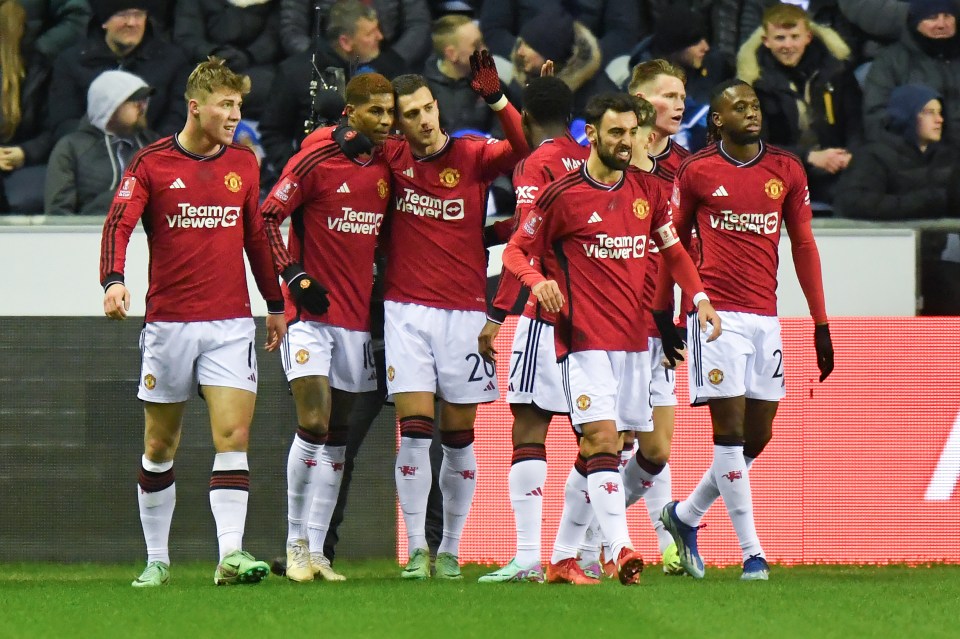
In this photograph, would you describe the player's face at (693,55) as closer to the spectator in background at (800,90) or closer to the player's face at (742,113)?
the spectator in background at (800,90)

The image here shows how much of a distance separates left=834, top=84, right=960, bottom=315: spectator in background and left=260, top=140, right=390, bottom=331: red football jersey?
13.2 ft

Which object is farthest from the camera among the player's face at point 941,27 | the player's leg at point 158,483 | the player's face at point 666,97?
the player's face at point 941,27

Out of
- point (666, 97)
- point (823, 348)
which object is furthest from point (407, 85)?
point (823, 348)

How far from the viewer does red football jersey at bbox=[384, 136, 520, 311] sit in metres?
7.59

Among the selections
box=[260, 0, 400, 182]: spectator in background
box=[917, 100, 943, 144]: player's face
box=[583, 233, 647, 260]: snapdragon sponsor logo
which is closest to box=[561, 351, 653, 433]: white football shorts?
box=[583, 233, 647, 260]: snapdragon sponsor logo

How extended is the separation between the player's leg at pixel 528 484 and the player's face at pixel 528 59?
3.92m

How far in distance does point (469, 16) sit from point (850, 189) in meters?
2.80

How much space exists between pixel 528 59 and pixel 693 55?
1093 millimetres

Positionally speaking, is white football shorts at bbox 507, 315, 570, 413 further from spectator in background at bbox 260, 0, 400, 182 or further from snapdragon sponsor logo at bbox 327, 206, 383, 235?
spectator in background at bbox 260, 0, 400, 182

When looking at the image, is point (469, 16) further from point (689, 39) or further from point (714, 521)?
point (714, 521)

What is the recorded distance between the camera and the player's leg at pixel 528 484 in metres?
7.32

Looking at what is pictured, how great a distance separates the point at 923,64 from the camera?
35.9 feet

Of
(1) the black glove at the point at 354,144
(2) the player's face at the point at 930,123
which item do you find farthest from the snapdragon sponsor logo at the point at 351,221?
(2) the player's face at the point at 930,123

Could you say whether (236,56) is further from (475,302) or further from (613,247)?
(613,247)
